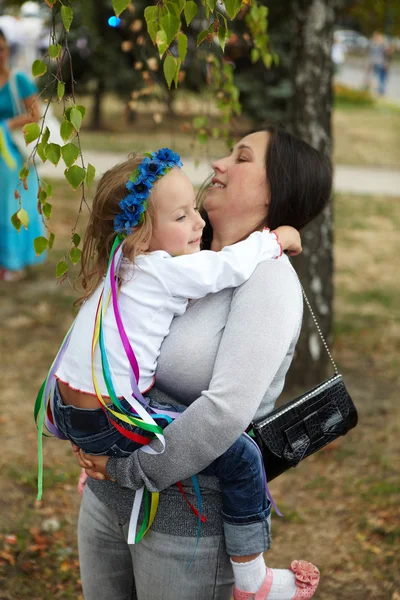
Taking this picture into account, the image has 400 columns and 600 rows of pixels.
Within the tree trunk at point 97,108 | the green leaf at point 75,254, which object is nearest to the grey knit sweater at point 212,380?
the green leaf at point 75,254

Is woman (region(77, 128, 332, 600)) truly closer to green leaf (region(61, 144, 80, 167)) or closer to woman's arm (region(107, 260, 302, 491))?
woman's arm (region(107, 260, 302, 491))

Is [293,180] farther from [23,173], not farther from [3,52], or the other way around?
[3,52]

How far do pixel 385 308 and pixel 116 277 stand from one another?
525cm

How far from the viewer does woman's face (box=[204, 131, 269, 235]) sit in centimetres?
226

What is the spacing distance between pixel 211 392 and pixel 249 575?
511 millimetres

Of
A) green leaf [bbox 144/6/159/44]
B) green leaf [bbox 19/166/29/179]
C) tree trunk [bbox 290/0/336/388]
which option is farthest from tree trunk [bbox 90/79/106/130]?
green leaf [bbox 144/6/159/44]

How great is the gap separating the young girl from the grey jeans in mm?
66

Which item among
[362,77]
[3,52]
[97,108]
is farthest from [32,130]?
[362,77]

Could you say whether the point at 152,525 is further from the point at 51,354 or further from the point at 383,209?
the point at 383,209

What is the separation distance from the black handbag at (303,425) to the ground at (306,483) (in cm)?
146

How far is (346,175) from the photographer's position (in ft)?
40.8

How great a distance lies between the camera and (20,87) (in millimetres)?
6414

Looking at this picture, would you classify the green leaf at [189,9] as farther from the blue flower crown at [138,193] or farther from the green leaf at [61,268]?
the green leaf at [61,268]

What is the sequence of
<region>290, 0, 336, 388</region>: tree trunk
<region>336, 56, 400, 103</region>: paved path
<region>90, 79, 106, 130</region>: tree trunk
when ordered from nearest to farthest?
<region>290, 0, 336, 388</region>: tree trunk
<region>90, 79, 106, 130</region>: tree trunk
<region>336, 56, 400, 103</region>: paved path
